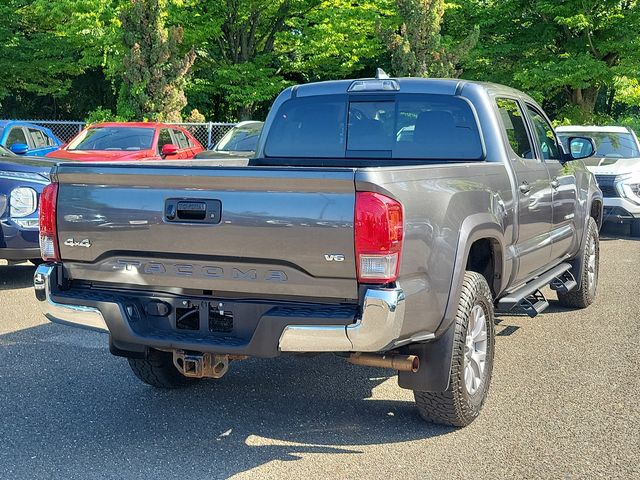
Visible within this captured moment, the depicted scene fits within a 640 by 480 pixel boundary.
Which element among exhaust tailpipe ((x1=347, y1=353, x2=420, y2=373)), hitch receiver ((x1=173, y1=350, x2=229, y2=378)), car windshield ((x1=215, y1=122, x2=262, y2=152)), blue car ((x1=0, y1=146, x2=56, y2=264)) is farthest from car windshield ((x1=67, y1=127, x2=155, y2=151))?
exhaust tailpipe ((x1=347, y1=353, x2=420, y2=373))

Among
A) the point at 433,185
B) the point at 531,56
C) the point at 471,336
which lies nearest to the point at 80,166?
the point at 433,185

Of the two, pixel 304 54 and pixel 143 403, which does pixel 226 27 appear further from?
pixel 143 403

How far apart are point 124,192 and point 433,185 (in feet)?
5.24

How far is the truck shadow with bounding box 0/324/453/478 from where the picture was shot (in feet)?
13.3

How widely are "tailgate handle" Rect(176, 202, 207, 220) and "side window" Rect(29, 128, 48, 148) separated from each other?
12.5 m

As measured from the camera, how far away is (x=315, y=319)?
3725 millimetres

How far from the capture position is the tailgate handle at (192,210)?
3.91m

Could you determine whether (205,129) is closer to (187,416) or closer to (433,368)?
(187,416)

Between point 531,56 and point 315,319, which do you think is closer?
point 315,319

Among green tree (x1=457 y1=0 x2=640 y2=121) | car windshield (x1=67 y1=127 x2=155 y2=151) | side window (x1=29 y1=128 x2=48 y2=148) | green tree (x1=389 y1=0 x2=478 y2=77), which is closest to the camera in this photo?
car windshield (x1=67 y1=127 x2=155 y2=151)

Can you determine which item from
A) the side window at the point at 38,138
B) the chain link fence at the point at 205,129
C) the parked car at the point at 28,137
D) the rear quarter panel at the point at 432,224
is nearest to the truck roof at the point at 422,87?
the rear quarter panel at the point at 432,224

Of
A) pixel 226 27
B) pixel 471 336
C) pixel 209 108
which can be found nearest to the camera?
pixel 471 336

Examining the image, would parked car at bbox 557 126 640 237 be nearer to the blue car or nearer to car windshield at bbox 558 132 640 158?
car windshield at bbox 558 132 640 158

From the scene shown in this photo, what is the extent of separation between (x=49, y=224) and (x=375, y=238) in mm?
1861
